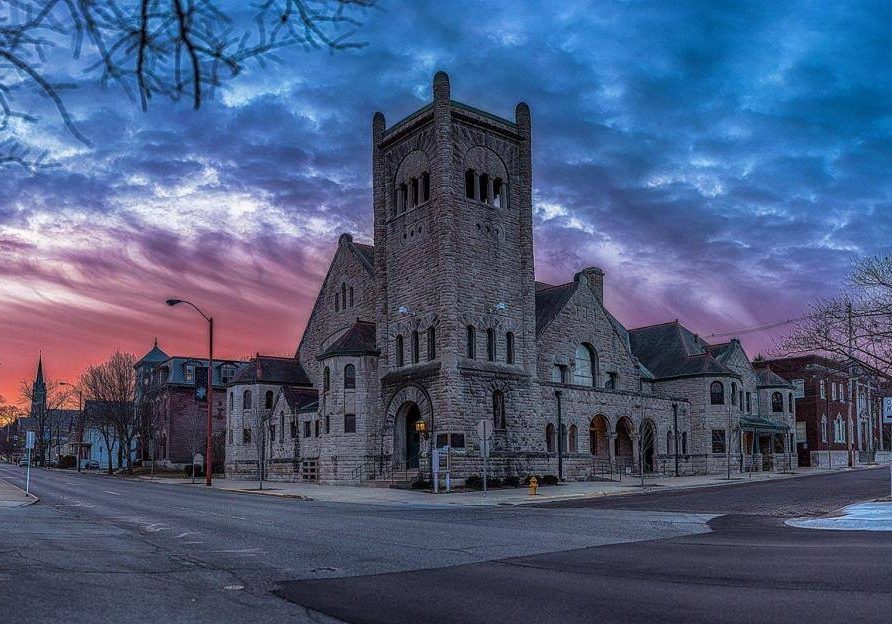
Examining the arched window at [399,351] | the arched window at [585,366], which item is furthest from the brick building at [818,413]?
the arched window at [399,351]

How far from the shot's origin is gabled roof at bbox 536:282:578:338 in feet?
163

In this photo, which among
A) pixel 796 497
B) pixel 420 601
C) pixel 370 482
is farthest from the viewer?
pixel 370 482

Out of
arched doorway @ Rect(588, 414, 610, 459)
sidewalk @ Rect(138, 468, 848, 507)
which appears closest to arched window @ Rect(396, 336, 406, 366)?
sidewalk @ Rect(138, 468, 848, 507)

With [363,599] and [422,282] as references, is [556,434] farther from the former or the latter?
[363,599]

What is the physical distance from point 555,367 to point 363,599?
1626 inches

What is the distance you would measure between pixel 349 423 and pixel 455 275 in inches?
383

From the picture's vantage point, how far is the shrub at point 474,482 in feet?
129

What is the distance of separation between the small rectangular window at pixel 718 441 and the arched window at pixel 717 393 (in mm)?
1973

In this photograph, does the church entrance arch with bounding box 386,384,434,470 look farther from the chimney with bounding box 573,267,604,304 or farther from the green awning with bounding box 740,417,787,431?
the green awning with bounding box 740,417,787,431

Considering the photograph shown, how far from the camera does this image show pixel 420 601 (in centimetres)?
907

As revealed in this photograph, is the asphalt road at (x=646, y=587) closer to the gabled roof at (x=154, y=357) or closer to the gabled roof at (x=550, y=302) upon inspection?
the gabled roof at (x=550, y=302)

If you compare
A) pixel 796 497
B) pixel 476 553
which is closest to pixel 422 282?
pixel 796 497

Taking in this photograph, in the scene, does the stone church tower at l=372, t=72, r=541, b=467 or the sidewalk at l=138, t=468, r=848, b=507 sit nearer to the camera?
the sidewalk at l=138, t=468, r=848, b=507

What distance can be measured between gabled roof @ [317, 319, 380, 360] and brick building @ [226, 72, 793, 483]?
0.38 ft
